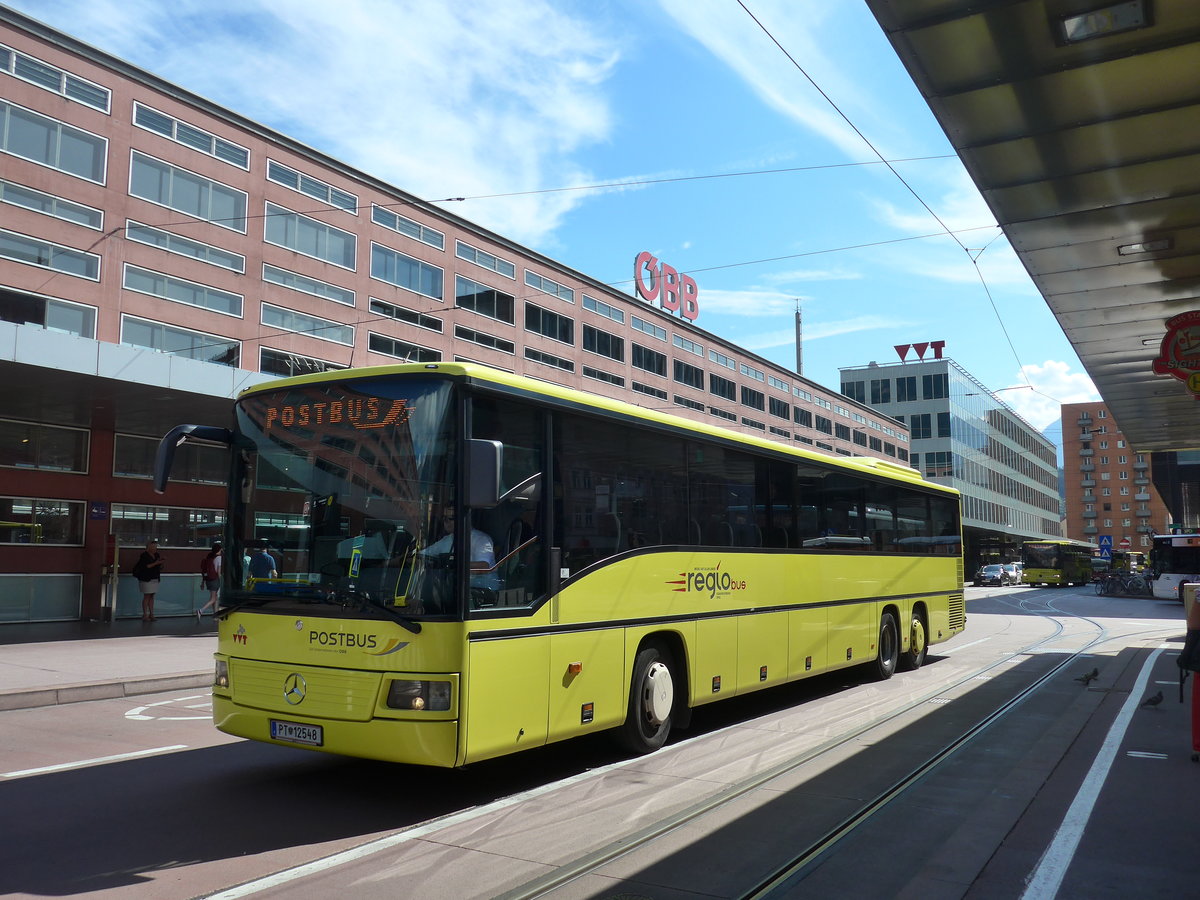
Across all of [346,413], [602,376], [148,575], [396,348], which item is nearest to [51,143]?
[148,575]

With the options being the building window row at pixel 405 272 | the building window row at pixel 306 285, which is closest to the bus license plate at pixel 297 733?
the building window row at pixel 306 285

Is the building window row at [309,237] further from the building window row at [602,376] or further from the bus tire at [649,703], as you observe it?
the bus tire at [649,703]

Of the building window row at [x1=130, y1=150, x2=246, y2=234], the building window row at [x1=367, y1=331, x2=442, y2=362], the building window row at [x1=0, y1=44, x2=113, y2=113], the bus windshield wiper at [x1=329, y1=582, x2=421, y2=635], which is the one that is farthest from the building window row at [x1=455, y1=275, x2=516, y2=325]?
the bus windshield wiper at [x1=329, y1=582, x2=421, y2=635]

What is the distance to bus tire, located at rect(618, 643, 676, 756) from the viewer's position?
841 centimetres

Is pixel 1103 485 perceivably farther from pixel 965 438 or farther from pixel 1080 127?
pixel 1080 127

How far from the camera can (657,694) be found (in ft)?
28.6

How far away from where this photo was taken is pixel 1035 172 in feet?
36.4

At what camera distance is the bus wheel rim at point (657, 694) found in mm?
8633

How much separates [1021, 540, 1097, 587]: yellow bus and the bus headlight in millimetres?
66141

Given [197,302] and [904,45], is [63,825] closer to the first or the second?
[904,45]

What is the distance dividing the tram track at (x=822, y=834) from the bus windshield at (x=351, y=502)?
6.10 feet

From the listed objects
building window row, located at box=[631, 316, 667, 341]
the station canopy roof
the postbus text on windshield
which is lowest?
the postbus text on windshield

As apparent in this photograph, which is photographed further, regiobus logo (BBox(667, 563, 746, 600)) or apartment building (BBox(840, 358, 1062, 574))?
apartment building (BBox(840, 358, 1062, 574))

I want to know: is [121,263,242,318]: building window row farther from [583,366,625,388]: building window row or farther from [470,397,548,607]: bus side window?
[470,397,548,607]: bus side window
